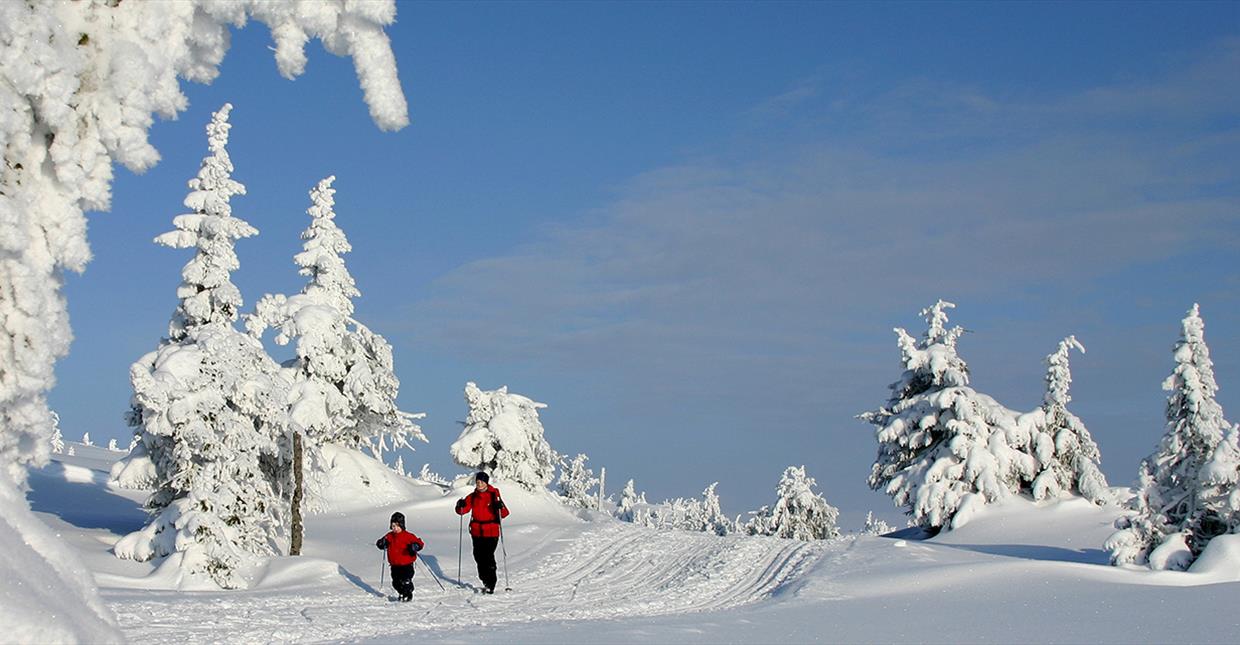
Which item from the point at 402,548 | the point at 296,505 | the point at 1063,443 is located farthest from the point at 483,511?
the point at 1063,443

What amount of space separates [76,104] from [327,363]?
96.1 feet

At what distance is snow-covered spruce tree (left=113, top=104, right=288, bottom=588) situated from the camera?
22.3m

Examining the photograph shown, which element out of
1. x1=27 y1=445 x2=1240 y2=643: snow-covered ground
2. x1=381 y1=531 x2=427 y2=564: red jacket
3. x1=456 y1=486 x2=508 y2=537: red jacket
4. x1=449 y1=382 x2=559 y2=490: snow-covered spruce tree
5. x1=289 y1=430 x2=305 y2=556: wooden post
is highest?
x1=449 y1=382 x2=559 y2=490: snow-covered spruce tree

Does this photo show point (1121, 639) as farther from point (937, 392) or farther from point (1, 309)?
point (937, 392)

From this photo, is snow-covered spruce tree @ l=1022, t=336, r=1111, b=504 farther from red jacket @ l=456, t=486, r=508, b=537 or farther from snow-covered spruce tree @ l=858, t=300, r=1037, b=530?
red jacket @ l=456, t=486, r=508, b=537

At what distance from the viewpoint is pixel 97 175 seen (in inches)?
195

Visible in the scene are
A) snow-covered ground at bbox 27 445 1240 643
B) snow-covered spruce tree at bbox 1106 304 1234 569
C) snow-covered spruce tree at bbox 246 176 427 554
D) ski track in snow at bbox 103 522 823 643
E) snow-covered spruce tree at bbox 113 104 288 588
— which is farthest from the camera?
snow-covered spruce tree at bbox 246 176 427 554

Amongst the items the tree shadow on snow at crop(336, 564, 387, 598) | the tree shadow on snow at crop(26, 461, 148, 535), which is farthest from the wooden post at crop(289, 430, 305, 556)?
the tree shadow on snow at crop(26, 461, 148, 535)

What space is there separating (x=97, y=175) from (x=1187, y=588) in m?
15.3

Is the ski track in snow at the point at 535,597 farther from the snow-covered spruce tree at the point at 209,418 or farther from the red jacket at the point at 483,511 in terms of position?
the snow-covered spruce tree at the point at 209,418

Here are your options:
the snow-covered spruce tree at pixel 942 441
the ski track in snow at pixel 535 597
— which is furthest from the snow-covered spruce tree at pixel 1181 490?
the snow-covered spruce tree at pixel 942 441

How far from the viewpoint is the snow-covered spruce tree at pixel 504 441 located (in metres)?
39.2

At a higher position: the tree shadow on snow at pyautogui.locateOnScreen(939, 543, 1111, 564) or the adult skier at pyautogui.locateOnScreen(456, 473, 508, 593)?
the adult skier at pyautogui.locateOnScreen(456, 473, 508, 593)

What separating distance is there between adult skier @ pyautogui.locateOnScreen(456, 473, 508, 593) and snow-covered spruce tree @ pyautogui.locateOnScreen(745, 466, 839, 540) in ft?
124
